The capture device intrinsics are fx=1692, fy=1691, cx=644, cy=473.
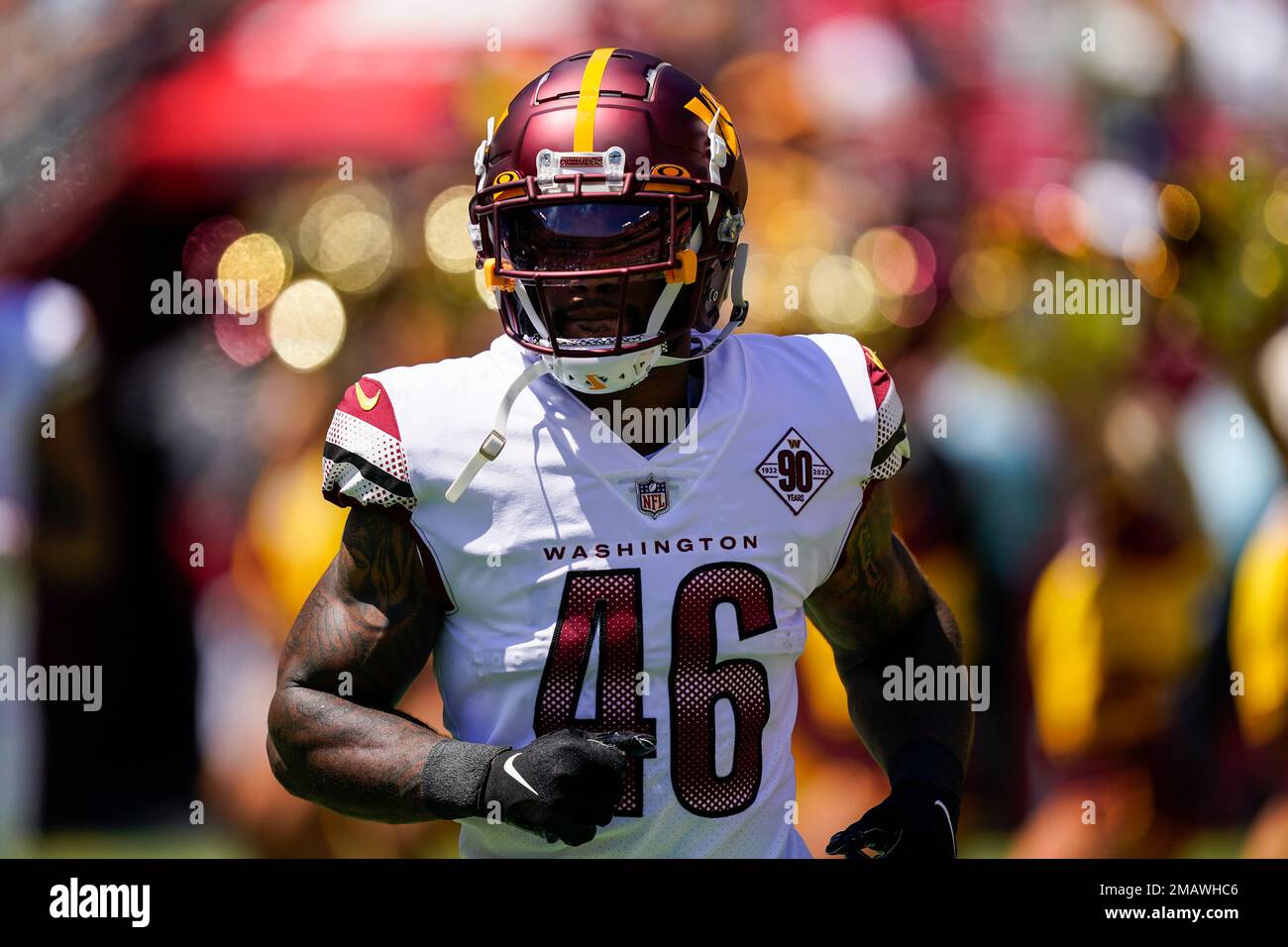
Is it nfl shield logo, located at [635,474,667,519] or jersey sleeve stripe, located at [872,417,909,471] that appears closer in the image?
nfl shield logo, located at [635,474,667,519]

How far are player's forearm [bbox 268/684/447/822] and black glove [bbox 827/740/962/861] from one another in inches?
21.0

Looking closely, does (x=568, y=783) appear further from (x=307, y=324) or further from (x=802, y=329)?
(x=307, y=324)

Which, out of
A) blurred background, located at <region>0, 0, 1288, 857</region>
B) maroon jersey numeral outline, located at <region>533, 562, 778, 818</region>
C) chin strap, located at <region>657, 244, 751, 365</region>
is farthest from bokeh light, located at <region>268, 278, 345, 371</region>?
maroon jersey numeral outline, located at <region>533, 562, 778, 818</region>

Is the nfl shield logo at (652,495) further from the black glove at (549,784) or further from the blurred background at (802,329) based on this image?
the blurred background at (802,329)

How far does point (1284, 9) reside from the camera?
5.20 metres

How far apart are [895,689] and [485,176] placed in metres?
0.92

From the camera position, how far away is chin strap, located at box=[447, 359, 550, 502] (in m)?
2.13

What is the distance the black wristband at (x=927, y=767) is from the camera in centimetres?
230

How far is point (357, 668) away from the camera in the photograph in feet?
7.11

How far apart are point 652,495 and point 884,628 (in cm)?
45

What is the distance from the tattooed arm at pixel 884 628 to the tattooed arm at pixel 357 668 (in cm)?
59

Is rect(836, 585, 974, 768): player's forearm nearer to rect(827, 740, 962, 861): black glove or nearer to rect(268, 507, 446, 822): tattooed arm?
rect(827, 740, 962, 861): black glove

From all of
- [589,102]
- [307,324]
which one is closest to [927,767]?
[589,102]
